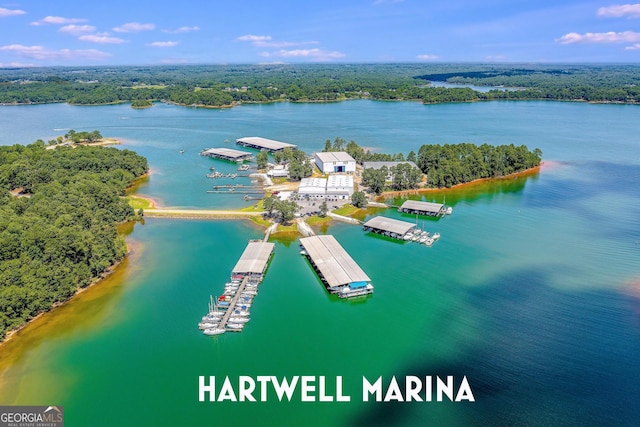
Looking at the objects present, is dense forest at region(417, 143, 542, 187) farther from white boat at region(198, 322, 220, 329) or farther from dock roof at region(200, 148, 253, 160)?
white boat at region(198, 322, 220, 329)

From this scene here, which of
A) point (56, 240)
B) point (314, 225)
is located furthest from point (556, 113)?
point (56, 240)

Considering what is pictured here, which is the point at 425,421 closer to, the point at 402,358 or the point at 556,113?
the point at 402,358

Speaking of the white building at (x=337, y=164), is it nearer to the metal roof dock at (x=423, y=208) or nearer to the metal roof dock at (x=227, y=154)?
the metal roof dock at (x=423, y=208)

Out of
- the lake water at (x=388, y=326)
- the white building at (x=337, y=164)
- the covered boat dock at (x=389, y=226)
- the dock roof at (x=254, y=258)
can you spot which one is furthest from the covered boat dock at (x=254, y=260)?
the white building at (x=337, y=164)

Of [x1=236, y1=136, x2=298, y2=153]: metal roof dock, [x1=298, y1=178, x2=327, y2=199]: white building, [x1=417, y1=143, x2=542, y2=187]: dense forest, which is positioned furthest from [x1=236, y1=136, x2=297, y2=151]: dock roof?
[x1=417, y1=143, x2=542, y2=187]: dense forest

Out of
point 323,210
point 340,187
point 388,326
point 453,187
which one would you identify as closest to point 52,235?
point 323,210

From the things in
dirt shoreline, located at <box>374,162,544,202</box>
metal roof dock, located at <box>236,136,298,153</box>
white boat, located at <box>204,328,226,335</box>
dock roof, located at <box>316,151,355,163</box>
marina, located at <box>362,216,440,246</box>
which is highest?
metal roof dock, located at <box>236,136,298,153</box>

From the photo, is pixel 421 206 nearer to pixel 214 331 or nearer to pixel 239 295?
pixel 239 295
